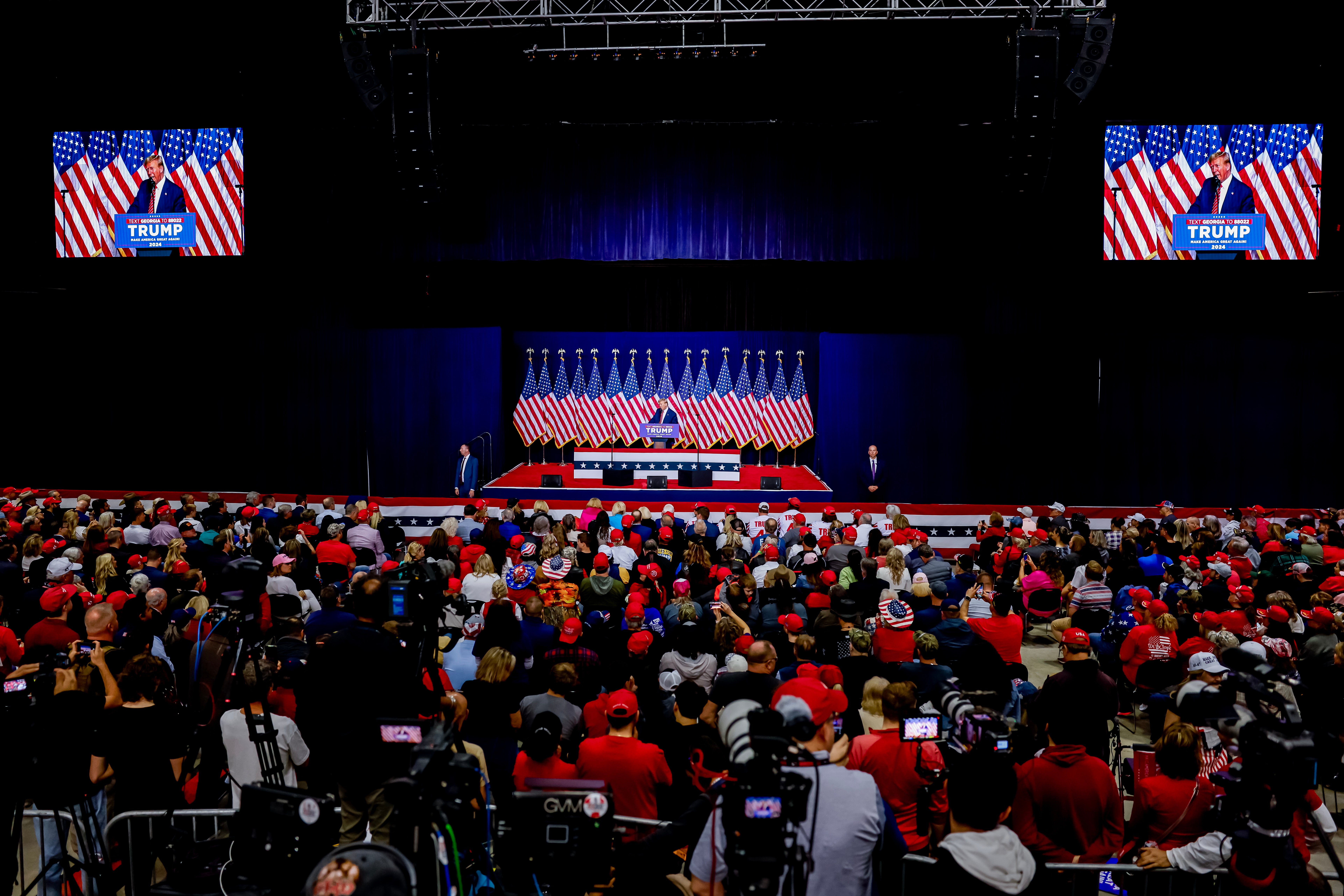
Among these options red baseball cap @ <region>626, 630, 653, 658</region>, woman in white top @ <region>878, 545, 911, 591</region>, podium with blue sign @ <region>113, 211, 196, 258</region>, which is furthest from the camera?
podium with blue sign @ <region>113, 211, 196, 258</region>

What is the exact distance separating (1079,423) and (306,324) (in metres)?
15.2

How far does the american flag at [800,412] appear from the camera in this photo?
1973 centimetres

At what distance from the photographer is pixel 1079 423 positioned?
1898cm

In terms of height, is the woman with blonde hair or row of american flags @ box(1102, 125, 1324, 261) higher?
row of american flags @ box(1102, 125, 1324, 261)

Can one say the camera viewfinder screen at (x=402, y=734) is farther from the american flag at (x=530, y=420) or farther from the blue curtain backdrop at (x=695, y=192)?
the american flag at (x=530, y=420)

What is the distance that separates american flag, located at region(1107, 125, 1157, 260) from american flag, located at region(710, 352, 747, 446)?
7182 mm

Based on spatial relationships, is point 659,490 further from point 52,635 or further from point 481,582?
point 52,635

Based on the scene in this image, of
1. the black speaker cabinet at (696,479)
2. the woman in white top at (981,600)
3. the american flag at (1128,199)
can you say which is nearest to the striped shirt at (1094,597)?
the woman in white top at (981,600)

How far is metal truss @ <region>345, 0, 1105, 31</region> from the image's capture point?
13.6m

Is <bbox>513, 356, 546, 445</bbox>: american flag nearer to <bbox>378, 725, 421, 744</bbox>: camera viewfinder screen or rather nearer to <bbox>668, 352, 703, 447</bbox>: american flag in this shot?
<bbox>668, 352, 703, 447</bbox>: american flag

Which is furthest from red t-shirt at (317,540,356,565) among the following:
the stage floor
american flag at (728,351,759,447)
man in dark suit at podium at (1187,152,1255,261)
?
man in dark suit at podium at (1187,152,1255,261)

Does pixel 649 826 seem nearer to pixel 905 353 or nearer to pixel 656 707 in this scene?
pixel 656 707

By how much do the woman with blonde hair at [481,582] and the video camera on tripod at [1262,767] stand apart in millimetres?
5845

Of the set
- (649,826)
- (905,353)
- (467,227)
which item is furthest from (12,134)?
(649,826)
